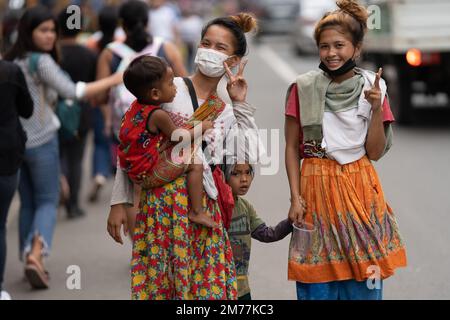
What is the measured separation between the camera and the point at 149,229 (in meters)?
4.44

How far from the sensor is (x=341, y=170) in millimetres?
4668

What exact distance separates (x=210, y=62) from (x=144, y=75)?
331 millimetres

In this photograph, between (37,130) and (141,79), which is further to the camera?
(37,130)

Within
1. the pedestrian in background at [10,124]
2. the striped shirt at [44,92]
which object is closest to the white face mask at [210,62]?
the pedestrian in background at [10,124]

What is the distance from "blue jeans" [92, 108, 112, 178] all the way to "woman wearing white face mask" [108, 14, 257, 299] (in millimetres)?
5874

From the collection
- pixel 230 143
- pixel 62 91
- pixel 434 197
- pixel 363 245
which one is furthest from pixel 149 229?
pixel 434 197

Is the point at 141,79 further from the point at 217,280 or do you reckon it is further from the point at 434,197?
the point at 434,197

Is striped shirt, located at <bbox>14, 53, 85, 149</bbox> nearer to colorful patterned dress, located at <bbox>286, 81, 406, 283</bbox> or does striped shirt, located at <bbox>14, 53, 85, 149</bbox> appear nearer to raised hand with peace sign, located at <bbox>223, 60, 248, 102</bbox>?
raised hand with peace sign, located at <bbox>223, 60, 248, 102</bbox>

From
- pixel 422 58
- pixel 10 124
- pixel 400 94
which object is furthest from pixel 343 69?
pixel 400 94

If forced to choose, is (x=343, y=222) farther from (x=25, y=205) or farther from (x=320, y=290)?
(x=25, y=205)

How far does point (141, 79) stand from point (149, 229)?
26.0 inches

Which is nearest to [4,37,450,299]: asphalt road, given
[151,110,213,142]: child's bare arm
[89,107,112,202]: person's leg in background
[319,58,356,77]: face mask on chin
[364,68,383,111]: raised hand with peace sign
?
[89,107,112,202]: person's leg in background

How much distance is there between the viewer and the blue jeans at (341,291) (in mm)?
4695

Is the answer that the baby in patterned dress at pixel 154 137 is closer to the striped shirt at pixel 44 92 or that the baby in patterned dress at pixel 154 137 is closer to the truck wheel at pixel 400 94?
Result: the striped shirt at pixel 44 92
